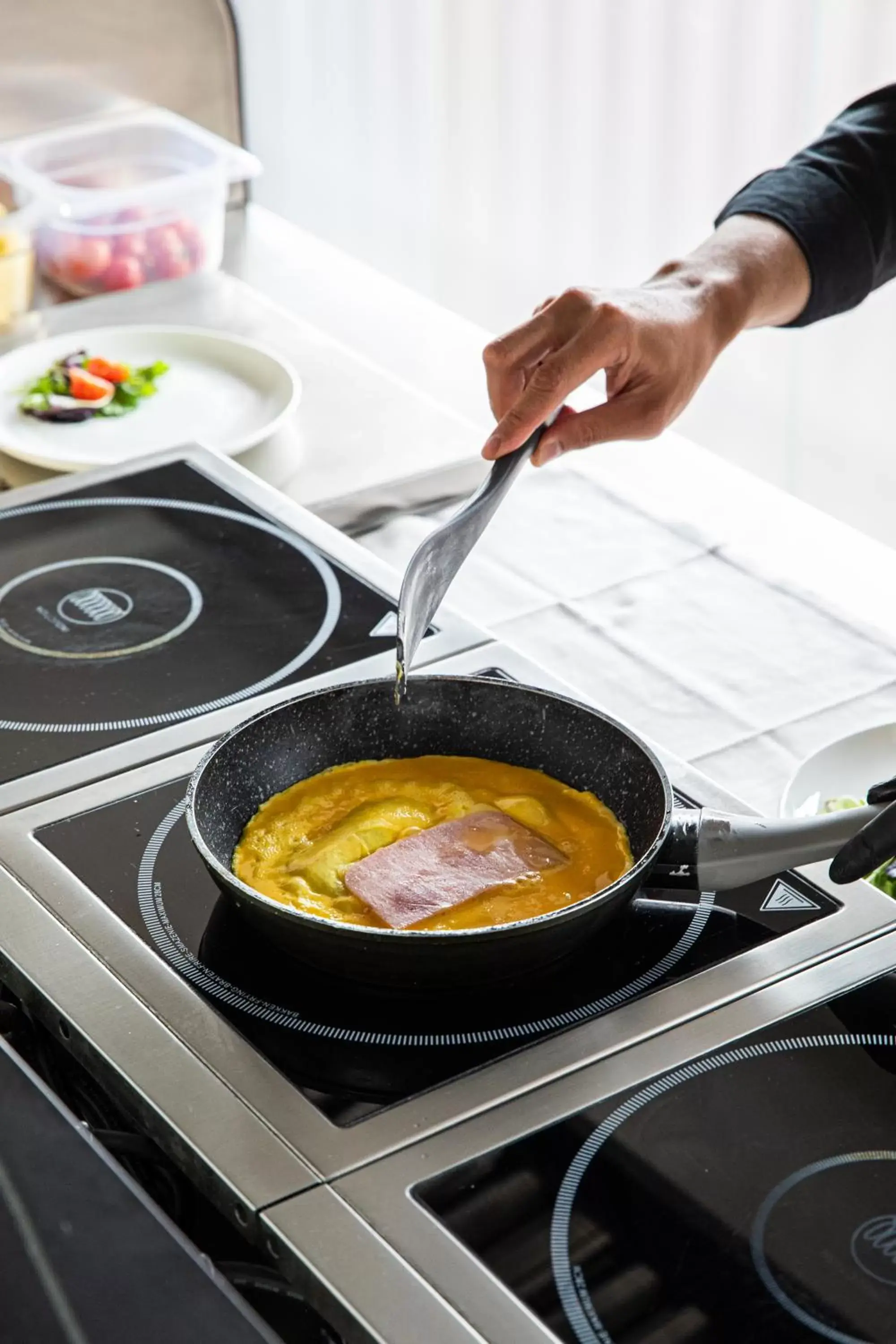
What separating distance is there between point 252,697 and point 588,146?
69.1 inches

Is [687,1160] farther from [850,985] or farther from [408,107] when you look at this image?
[408,107]

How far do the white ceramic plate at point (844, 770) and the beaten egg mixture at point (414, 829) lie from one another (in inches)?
7.7

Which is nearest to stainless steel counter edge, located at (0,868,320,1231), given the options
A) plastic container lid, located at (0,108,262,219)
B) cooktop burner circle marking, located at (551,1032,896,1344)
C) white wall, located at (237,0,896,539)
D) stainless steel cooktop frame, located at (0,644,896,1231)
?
stainless steel cooktop frame, located at (0,644,896,1231)

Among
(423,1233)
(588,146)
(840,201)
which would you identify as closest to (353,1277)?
Answer: (423,1233)

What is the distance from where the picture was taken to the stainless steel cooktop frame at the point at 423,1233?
619 millimetres

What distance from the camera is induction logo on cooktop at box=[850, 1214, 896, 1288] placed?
2.15 ft

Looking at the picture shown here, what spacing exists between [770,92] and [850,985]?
1717 mm

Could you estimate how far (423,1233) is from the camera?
66 cm

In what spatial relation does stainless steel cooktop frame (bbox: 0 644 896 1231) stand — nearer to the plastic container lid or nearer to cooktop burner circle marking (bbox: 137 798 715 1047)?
cooktop burner circle marking (bbox: 137 798 715 1047)

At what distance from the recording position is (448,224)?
2.96 meters

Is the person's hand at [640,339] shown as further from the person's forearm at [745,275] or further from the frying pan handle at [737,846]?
the frying pan handle at [737,846]

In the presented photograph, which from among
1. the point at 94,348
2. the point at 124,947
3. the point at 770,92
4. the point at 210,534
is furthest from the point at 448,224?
the point at 124,947

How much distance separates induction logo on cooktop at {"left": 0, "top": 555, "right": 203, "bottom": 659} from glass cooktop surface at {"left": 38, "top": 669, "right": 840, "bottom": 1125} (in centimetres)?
25

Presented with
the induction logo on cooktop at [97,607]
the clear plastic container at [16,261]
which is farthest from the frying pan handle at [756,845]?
the clear plastic container at [16,261]
